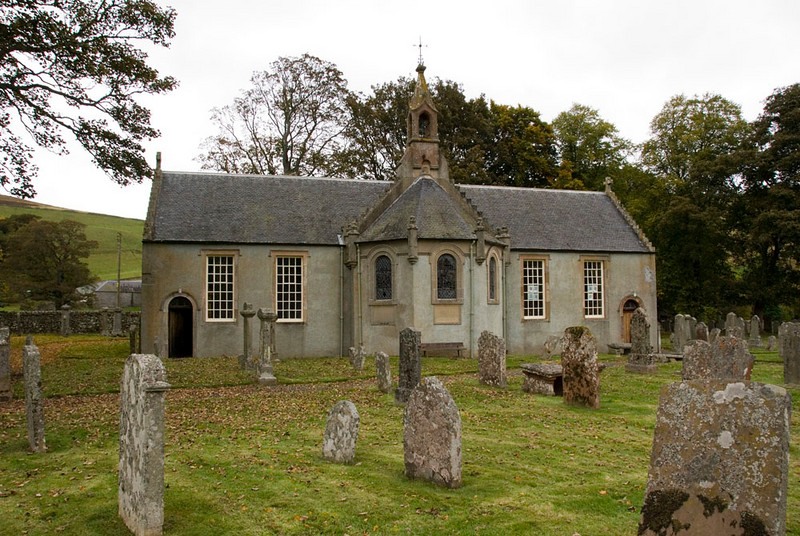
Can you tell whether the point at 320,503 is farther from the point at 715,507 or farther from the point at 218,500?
the point at 715,507

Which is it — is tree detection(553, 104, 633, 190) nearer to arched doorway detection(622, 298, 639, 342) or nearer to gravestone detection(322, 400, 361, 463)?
arched doorway detection(622, 298, 639, 342)

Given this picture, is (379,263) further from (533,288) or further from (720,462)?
(720,462)

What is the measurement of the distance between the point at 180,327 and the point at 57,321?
20.0 meters

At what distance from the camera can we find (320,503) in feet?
25.5

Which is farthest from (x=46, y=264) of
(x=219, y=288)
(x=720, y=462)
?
(x=720, y=462)

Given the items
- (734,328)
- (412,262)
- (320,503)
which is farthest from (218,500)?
(734,328)

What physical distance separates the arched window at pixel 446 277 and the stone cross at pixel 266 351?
8.96 meters

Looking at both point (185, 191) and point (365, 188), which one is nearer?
point (185, 191)

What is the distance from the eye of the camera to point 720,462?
4914mm

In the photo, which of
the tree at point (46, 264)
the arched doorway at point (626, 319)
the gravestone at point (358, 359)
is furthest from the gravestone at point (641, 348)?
the tree at point (46, 264)

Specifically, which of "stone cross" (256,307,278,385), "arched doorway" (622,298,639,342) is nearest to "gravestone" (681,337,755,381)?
"stone cross" (256,307,278,385)

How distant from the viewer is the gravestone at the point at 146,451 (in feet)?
22.0

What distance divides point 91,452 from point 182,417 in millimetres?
3186

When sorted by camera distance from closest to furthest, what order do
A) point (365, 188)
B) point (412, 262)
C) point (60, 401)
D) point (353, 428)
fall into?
point (353, 428) < point (60, 401) < point (412, 262) < point (365, 188)
